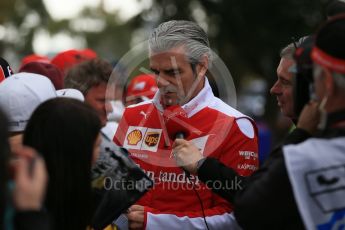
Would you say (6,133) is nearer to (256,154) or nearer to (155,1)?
(256,154)

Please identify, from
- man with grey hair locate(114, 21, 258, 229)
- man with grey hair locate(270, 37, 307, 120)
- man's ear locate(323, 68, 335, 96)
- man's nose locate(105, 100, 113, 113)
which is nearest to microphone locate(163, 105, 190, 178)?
man with grey hair locate(114, 21, 258, 229)

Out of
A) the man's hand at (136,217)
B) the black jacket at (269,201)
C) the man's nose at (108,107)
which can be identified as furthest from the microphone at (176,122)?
the man's nose at (108,107)

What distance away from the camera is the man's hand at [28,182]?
2865mm

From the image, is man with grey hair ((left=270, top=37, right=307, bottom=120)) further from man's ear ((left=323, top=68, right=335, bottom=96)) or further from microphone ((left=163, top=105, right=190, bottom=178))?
man's ear ((left=323, top=68, right=335, bottom=96))

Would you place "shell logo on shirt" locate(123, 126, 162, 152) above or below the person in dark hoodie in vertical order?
below

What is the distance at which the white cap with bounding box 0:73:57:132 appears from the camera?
4.03 metres

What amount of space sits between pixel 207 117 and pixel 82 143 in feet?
4.16

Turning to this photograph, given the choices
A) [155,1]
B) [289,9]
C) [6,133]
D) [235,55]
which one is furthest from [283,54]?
[235,55]

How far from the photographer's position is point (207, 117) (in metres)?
4.48

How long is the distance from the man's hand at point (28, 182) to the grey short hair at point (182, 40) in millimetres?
1736

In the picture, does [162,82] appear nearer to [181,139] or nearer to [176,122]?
[176,122]

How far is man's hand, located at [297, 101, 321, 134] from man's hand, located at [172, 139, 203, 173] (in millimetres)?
608

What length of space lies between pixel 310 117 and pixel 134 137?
1.34 metres

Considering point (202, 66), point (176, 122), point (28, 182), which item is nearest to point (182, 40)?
point (202, 66)
